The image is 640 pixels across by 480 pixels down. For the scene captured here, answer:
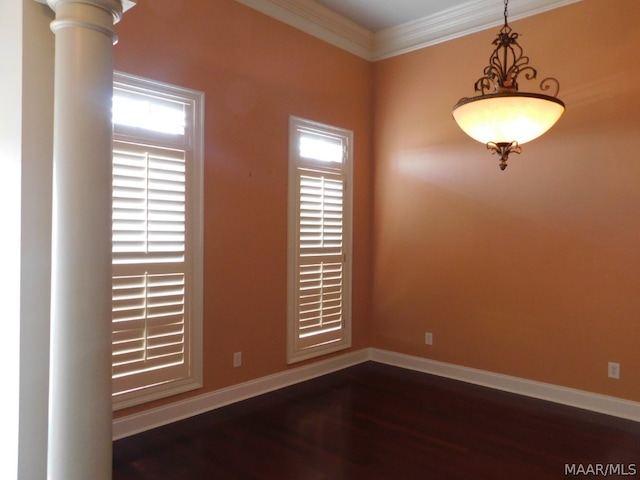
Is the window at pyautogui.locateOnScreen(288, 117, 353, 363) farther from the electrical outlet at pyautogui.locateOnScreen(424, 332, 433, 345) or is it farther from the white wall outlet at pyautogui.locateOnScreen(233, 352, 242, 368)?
the electrical outlet at pyautogui.locateOnScreen(424, 332, 433, 345)

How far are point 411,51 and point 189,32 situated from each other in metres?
2.28

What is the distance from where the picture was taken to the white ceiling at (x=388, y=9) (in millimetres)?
Result: 4090

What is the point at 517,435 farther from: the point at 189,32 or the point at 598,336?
the point at 189,32

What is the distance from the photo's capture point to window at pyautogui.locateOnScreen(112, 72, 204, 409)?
296 cm

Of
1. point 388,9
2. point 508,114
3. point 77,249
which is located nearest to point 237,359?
point 77,249

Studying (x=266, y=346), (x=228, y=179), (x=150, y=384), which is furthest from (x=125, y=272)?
(x=266, y=346)

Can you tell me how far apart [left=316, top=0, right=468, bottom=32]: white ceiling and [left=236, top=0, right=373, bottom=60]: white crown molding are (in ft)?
0.23

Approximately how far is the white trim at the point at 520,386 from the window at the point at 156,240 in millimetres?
2142

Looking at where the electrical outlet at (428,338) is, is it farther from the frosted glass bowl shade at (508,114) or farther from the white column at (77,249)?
the white column at (77,249)

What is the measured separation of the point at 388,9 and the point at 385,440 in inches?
142

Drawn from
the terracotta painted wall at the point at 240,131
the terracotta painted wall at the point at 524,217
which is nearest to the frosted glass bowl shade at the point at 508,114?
the terracotta painted wall at the point at 524,217

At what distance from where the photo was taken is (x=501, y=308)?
160 inches

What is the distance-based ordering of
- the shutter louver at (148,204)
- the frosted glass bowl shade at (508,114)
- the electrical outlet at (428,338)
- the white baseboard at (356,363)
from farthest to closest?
the electrical outlet at (428,338) → the white baseboard at (356,363) → the shutter louver at (148,204) → the frosted glass bowl shade at (508,114)

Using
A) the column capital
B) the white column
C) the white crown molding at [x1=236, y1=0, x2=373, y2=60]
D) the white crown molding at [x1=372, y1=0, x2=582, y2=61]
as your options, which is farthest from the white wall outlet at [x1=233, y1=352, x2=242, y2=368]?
the white crown molding at [x1=372, y1=0, x2=582, y2=61]
